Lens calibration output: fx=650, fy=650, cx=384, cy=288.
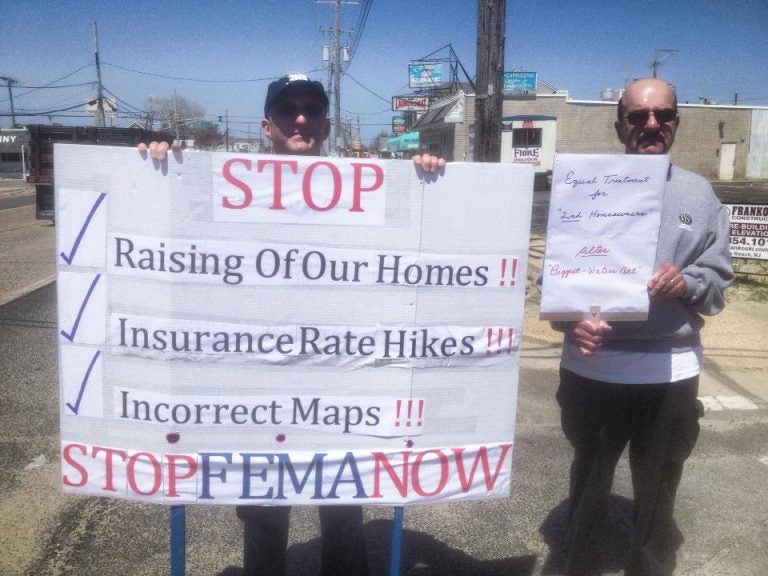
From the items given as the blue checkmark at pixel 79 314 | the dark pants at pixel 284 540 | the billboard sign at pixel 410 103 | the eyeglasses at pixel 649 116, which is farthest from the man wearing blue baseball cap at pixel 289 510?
the billboard sign at pixel 410 103

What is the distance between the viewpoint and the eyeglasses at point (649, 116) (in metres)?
2.27

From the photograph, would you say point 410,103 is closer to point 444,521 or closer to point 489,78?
point 489,78

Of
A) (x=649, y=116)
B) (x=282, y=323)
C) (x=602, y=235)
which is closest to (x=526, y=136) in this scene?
(x=649, y=116)

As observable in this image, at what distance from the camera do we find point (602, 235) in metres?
2.12

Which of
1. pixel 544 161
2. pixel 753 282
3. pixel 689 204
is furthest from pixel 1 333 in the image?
pixel 544 161

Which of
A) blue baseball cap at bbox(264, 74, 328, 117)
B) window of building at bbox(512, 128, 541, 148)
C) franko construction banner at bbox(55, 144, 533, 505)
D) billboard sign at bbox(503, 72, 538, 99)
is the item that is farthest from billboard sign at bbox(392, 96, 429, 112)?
franko construction banner at bbox(55, 144, 533, 505)

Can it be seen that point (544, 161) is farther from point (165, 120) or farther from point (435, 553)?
point (165, 120)

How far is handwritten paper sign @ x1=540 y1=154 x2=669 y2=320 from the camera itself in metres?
2.06

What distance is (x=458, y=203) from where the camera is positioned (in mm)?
2012

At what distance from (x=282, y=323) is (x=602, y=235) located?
1070mm

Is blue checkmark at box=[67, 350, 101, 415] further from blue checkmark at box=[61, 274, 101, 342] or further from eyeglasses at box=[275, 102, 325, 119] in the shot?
eyeglasses at box=[275, 102, 325, 119]

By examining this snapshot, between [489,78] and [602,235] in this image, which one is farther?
[489,78]

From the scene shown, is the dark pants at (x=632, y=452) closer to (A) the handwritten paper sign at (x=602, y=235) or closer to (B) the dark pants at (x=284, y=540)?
(A) the handwritten paper sign at (x=602, y=235)

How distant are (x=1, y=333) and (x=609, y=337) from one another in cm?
600
